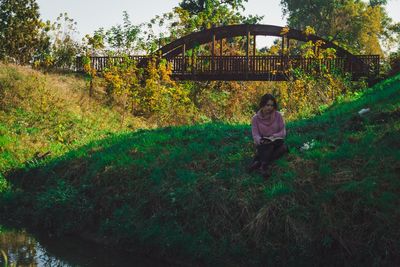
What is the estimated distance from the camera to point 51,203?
8844 mm

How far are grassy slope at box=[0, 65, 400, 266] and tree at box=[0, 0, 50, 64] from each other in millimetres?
14635

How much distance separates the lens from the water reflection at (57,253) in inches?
268

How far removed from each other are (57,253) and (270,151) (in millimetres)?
3530

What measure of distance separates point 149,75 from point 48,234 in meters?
10.8

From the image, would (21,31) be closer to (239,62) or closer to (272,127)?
(239,62)

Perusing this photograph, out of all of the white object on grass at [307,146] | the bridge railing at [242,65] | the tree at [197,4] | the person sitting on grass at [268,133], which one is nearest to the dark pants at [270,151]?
the person sitting on grass at [268,133]

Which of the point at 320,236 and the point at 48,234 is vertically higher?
the point at 320,236

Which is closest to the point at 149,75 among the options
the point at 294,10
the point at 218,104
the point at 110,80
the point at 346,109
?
the point at 110,80

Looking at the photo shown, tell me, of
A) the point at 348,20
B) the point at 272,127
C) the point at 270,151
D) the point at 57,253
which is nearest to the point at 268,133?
the point at 272,127

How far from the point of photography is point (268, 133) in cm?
779

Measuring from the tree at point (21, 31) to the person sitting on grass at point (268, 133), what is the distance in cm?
1813

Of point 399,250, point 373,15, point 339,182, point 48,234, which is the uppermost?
point 373,15

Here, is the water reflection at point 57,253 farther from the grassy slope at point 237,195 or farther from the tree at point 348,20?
the tree at point 348,20

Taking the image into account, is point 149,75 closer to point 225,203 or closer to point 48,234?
point 48,234
